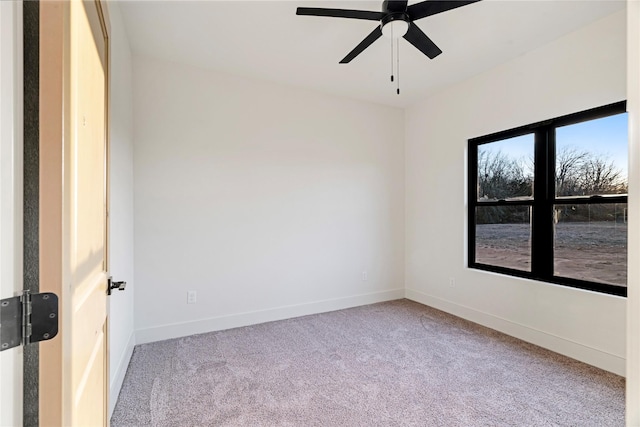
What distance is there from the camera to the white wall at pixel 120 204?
205 centimetres

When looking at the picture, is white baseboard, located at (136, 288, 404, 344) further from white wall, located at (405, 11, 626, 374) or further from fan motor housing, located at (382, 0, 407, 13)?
fan motor housing, located at (382, 0, 407, 13)

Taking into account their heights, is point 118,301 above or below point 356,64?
below

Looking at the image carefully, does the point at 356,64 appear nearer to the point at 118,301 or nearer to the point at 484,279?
the point at 484,279

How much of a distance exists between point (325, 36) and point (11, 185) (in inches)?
102

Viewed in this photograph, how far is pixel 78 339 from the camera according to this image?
2.50 feet

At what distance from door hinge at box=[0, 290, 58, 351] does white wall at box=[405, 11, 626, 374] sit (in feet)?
11.0

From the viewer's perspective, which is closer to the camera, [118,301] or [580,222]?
[118,301]

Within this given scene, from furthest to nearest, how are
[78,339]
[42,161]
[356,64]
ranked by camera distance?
[356,64] < [78,339] < [42,161]

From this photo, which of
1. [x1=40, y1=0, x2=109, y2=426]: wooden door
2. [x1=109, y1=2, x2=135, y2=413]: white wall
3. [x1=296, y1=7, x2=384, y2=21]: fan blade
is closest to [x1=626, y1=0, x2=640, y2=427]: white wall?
[x1=40, y1=0, x2=109, y2=426]: wooden door

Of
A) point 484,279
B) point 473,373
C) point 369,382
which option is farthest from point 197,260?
point 484,279

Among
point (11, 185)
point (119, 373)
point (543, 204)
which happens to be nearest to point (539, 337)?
point (543, 204)

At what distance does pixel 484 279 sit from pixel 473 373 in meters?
1.28

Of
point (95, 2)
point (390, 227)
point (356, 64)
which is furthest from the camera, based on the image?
point (390, 227)

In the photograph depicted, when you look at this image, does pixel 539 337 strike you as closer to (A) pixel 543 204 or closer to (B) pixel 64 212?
(A) pixel 543 204
